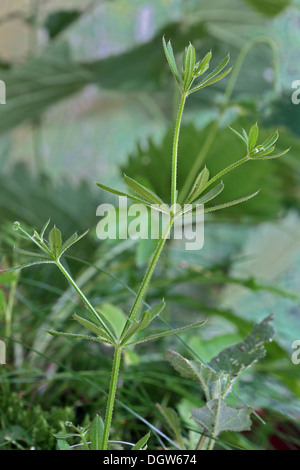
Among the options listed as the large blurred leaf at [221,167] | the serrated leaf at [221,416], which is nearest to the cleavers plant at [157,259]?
the serrated leaf at [221,416]

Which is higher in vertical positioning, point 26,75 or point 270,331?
point 26,75

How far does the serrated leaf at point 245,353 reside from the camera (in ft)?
0.55

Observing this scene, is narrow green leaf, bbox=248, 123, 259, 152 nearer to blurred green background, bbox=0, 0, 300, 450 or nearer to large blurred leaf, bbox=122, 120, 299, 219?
blurred green background, bbox=0, 0, 300, 450

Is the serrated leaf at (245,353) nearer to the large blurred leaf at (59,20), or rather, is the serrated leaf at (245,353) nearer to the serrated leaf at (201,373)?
the serrated leaf at (201,373)

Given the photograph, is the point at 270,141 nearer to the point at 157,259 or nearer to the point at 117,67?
the point at 157,259

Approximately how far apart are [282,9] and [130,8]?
331 mm

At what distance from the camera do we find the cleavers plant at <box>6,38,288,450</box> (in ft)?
0.40

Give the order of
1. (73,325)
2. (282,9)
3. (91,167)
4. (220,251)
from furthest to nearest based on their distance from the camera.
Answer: (91,167)
(220,251)
(282,9)
(73,325)

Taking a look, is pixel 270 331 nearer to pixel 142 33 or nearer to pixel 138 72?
pixel 138 72

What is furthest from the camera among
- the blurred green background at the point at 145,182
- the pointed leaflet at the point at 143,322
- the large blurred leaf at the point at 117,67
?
the large blurred leaf at the point at 117,67

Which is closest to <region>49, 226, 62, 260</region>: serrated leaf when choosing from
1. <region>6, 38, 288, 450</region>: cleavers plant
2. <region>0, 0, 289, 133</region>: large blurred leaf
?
<region>6, 38, 288, 450</region>: cleavers plant

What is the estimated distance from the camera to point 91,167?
0.78m

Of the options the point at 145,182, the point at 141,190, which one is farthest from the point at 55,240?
the point at 145,182
